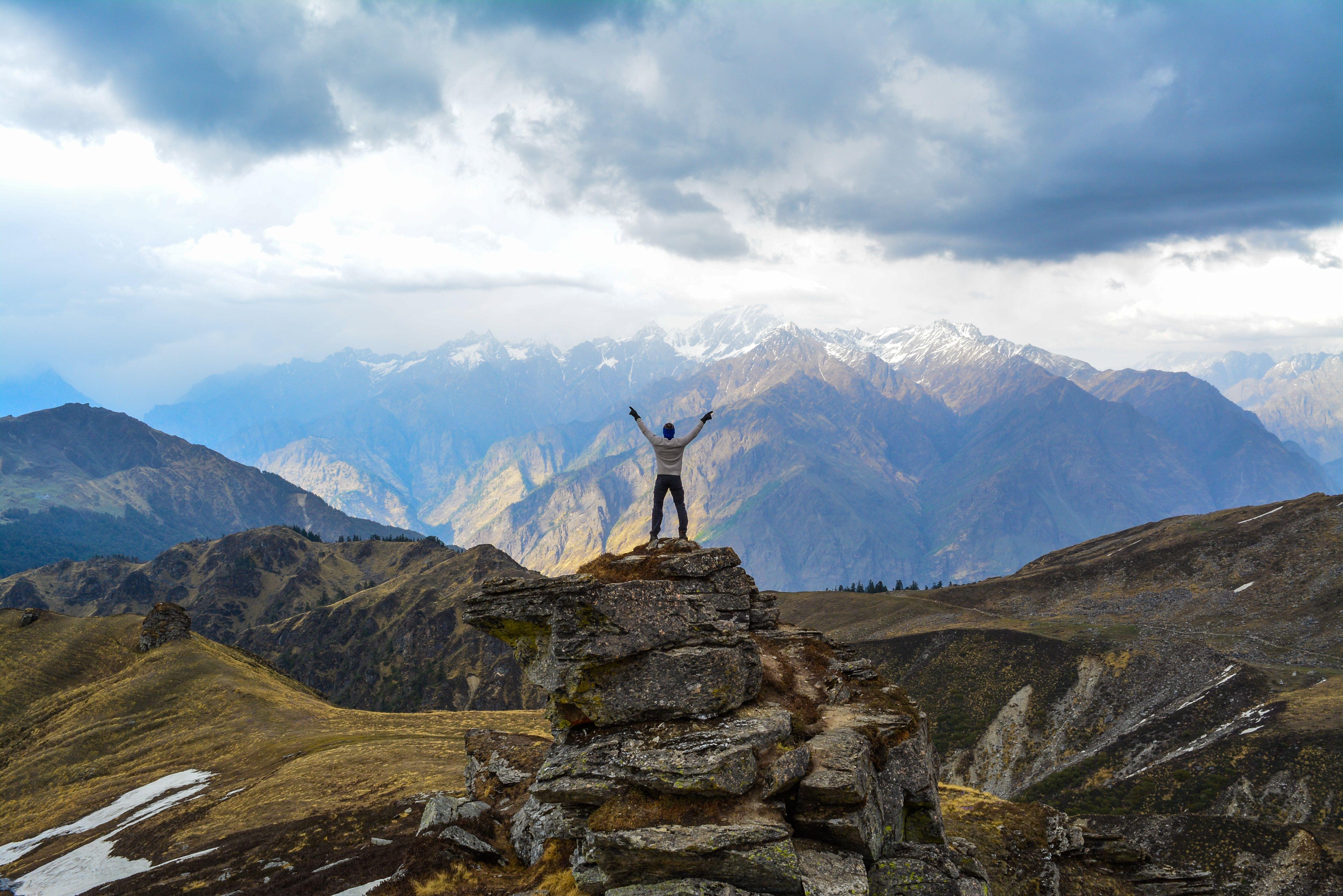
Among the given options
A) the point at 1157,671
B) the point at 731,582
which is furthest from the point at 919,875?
the point at 1157,671

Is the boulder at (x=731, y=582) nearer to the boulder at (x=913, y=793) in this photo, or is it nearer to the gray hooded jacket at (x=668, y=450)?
the gray hooded jacket at (x=668, y=450)

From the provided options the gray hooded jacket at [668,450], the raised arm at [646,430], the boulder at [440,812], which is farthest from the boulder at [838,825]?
the boulder at [440,812]

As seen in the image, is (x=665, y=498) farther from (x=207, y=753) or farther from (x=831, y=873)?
(x=207, y=753)

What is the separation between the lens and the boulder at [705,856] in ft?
63.0

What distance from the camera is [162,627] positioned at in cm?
10288

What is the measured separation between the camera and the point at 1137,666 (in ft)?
301

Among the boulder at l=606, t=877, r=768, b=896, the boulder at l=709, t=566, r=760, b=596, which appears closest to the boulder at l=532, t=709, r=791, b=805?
the boulder at l=606, t=877, r=768, b=896

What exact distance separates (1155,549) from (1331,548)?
103 ft

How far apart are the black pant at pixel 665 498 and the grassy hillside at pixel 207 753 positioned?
68.5 feet

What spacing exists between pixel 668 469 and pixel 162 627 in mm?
111368

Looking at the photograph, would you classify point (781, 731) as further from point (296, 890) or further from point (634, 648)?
point (296, 890)

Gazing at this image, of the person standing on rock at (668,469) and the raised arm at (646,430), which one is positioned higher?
the raised arm at (646,430)

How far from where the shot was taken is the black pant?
2873 centimetres

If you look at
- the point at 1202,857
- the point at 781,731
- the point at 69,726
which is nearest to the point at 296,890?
the point at 781,731
